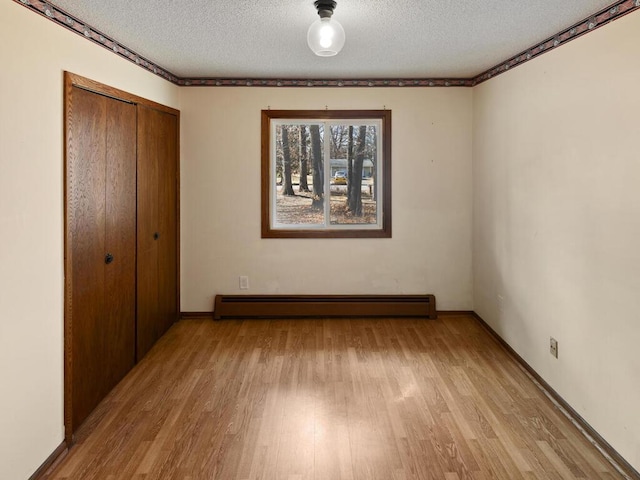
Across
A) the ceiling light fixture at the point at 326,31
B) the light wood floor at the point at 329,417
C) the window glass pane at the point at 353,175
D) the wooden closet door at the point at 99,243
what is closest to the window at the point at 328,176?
the window glass pane at the point at 353,175

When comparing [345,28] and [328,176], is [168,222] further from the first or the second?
[345,28]

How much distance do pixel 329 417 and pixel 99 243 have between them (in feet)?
6.00

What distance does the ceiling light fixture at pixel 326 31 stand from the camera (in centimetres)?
253

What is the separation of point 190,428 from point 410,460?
126 centimetres

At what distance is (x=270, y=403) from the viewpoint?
9.93ft

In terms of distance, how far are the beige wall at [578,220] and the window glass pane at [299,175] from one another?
5.73 feet

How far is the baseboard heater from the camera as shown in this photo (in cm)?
483

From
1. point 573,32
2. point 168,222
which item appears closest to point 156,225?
point 168,222

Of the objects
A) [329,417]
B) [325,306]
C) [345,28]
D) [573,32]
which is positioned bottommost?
[329,417]

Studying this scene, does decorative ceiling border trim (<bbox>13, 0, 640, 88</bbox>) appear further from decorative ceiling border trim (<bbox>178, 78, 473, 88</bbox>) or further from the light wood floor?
the light wood floor

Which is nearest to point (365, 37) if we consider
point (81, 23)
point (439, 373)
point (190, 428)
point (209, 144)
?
point (81, 23)

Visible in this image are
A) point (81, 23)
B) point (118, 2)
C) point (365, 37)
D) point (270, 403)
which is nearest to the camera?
point (118, 2)

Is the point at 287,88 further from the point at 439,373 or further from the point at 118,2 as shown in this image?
the point at 439,373

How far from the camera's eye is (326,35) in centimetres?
253
